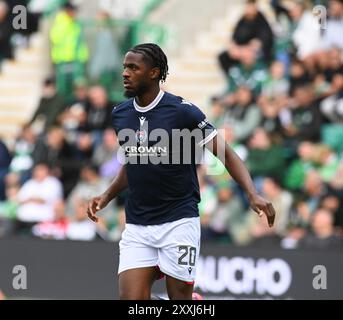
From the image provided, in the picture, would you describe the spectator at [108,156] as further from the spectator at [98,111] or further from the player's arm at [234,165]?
the player's arm at [234,165]

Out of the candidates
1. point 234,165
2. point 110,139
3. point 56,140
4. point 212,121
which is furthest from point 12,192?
point 234,165

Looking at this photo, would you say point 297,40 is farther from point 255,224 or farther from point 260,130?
point 255,224

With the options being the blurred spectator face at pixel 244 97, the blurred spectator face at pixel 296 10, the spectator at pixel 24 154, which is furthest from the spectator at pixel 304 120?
the spectator at pixel 24 154

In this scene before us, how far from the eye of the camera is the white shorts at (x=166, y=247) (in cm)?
852

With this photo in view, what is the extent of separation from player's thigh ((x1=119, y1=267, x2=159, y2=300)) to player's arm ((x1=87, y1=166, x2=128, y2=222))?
2.03 feet

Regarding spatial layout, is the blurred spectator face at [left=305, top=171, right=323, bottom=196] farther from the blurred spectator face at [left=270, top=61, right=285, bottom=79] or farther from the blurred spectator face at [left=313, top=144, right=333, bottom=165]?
the blurred spectator face at [left=270, top=61, right=285, bottom=79]

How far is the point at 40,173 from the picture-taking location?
16125 mm

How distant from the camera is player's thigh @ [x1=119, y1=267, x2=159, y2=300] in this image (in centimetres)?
851

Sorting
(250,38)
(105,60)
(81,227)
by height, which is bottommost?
(81,227)

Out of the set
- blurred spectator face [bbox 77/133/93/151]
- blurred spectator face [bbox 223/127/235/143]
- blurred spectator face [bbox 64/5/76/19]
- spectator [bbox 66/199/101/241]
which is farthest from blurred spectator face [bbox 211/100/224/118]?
blurred spectator face [bbox 64/5/76/19]

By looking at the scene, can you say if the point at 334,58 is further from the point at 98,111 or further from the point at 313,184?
the point at 98,111

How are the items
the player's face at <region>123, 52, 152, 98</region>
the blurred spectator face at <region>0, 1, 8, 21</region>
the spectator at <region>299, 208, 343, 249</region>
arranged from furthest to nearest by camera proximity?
the blurred spectator face at <region>0, 1, 8, 21</region> < the spectator at <region>299, 208, 343, 249</region> < the player's face at <region>123, 52, 152, 98</region>

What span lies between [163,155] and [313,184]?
655cm
